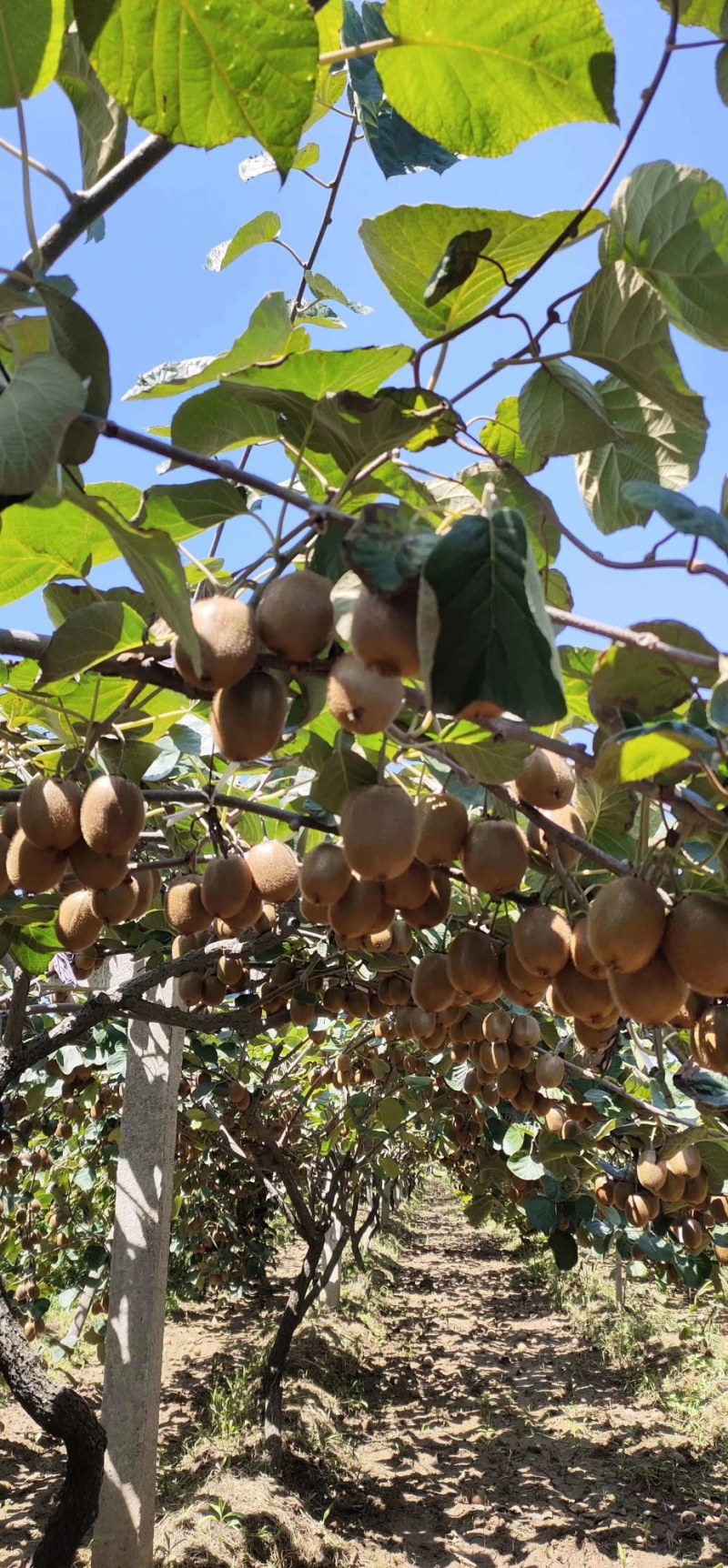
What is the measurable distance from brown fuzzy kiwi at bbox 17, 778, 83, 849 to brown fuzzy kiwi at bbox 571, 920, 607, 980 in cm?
60

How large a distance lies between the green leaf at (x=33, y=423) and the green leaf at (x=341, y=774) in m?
0.58

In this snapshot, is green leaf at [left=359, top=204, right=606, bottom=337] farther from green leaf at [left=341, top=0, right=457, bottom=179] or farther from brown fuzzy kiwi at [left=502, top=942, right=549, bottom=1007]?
brown fuzzy kiwi at [left=502, top=942, right=549, bottom=1007]

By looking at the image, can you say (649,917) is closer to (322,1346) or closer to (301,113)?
(301,113)

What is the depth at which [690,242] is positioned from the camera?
2.98ft

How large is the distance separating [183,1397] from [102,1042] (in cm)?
446

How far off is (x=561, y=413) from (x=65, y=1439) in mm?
3641

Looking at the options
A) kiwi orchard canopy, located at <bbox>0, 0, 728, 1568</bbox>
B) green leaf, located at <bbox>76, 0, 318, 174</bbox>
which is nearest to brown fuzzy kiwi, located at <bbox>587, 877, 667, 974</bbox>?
Answer: kiwi orchard canopy, located at <bbox>0, 0, 728, 1568</bbox>

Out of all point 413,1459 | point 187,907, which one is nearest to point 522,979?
point 187,907

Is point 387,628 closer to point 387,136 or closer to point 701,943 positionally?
point 701,943

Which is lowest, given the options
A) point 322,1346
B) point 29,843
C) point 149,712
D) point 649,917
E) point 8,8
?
point 322,1346

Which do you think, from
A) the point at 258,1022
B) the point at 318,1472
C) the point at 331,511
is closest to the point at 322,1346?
the point at 318,1472

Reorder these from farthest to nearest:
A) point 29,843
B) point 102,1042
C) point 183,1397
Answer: point 183,1397 → point 102,1042 → point 29,843

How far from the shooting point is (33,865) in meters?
1.14

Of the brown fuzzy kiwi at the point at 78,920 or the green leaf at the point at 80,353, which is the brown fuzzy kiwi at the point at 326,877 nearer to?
the brown fuzzy kiwi at the point at 78,920
